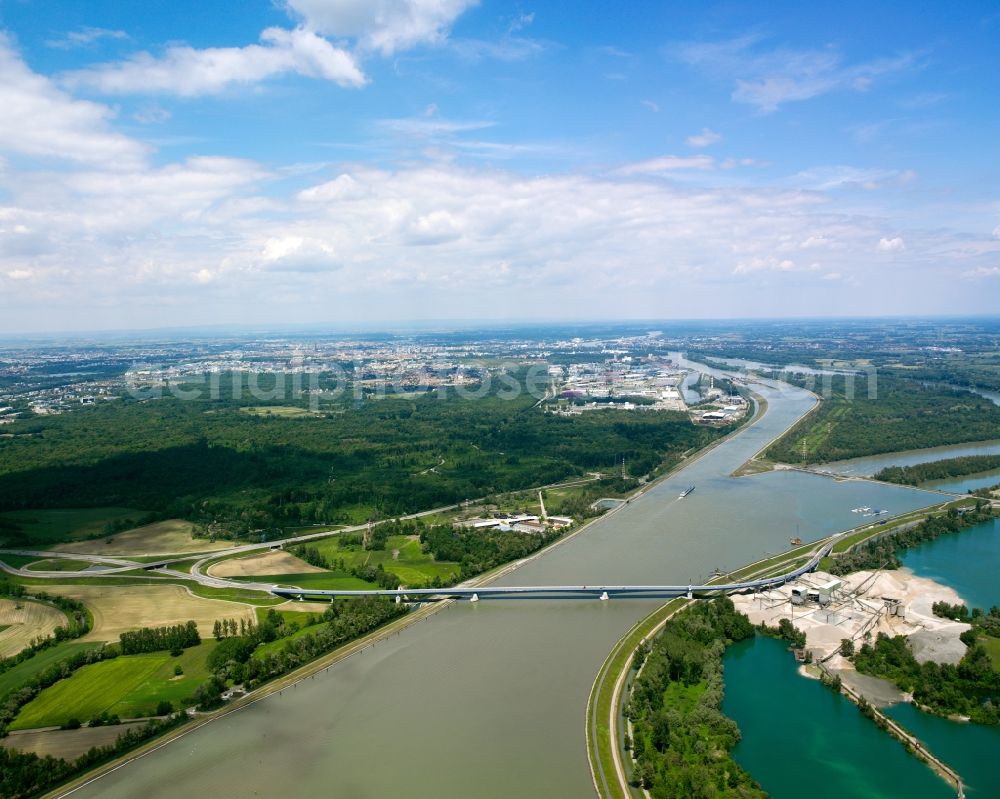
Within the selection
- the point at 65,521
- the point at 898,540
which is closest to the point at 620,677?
the point at 898,540

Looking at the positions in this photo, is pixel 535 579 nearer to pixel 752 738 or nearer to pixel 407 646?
pixel 407 646

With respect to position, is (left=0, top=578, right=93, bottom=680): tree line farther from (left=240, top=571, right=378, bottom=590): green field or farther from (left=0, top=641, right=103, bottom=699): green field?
(left=240, top=571, right=378, bottom=590): green field

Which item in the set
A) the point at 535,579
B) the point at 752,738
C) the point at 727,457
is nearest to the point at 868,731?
the point at 752,738

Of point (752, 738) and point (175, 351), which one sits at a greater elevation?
point (175, 351)

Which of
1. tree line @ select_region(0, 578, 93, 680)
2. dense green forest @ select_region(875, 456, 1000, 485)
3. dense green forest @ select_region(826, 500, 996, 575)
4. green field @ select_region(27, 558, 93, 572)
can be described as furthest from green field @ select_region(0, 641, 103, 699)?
dense green forest @ select_region(875, 456, 1000, 485)

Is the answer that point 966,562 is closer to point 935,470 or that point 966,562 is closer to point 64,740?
point 935,470

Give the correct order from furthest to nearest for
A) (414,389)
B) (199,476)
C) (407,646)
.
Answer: (414,389) → (199,476) → (407,646)
